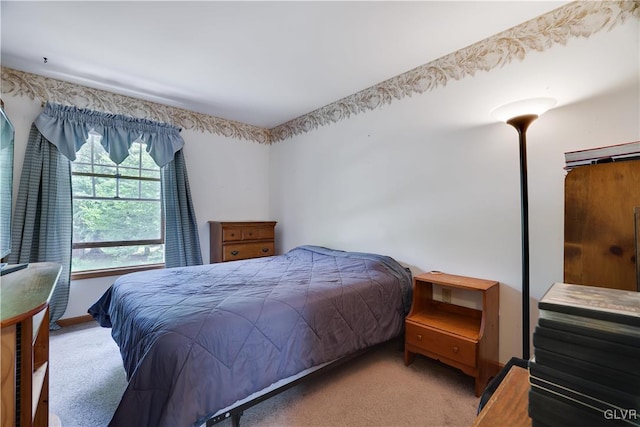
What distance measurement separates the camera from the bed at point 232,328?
1138 millimetres

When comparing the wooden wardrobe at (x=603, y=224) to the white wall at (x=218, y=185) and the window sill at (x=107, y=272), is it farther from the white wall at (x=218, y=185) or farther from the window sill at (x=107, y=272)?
the window sill at (x=107, y=272)

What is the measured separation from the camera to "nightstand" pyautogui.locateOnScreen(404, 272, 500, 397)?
1.76 m

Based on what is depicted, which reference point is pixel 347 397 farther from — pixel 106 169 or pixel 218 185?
pixel 106 169

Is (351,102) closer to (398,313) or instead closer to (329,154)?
(329,154)

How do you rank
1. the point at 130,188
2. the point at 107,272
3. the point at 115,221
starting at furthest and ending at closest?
the point at 130,188
the point at 115,221
the point at 107,272

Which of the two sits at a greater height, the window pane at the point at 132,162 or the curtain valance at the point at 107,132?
the curtain valance at the point at 107,132

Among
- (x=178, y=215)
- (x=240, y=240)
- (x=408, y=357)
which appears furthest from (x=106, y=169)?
(x=408, y=357)

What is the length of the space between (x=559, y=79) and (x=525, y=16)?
49cm

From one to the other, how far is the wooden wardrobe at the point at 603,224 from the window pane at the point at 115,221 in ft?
12.4

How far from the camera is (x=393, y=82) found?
267 cm

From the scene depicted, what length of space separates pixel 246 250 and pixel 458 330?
2.59m

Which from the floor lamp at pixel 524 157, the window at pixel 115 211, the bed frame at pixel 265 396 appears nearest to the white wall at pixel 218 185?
the window at pixel 115 211

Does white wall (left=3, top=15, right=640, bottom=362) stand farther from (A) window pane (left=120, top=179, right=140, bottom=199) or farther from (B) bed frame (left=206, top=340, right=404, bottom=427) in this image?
(B) bed frame (left=206, top=340, right=404, bottom=427)

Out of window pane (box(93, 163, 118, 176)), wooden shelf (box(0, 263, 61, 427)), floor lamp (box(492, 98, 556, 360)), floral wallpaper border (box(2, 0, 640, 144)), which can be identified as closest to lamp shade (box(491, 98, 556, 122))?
floor lamp (box(492, 98, 556, 360))
